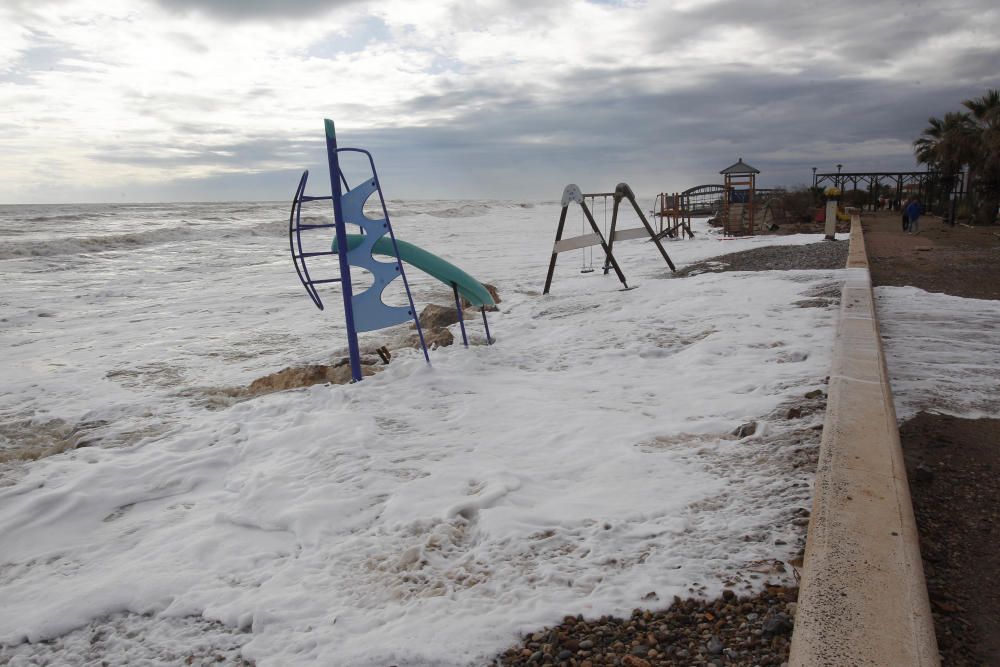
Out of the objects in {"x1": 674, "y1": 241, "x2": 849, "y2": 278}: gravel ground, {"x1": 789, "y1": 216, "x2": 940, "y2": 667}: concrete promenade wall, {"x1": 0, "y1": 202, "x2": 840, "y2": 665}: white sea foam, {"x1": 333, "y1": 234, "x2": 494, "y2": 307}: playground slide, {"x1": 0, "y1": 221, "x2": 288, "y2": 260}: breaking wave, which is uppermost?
{"x1": 0, "y1": 221, "x2": 288, "y2": 260}: breaking wave

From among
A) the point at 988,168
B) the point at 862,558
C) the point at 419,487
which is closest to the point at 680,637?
the point at 862,558

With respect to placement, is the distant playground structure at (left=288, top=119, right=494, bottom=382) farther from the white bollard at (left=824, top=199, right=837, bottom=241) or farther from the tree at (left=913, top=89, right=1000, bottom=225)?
the tree at (left=913, top=89, right=1000, bottom=225)

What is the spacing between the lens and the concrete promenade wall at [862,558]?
5.65ft

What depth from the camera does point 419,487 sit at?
11.8ft

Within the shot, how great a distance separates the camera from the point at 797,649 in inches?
68.9

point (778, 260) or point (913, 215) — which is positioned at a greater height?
point (913, 215)

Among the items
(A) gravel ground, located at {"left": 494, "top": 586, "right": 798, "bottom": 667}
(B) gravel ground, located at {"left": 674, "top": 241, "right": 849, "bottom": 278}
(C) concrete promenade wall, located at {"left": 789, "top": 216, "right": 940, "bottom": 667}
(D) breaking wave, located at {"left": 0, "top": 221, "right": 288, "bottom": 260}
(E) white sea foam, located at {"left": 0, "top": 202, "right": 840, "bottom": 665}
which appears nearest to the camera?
(C) concrete promenade wall, located at {"left": 789, "top": 216, "right": 940, "bottom": 667}

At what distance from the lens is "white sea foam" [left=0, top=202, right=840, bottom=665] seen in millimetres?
2516

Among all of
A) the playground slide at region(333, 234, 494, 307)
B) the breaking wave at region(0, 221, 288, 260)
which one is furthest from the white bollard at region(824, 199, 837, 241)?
the breaking wave at region(0, 221, 288, 260)

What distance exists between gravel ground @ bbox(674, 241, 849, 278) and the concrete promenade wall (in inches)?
328

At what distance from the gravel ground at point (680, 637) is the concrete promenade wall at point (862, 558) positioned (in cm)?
18

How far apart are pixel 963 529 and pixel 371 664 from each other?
7.76ft

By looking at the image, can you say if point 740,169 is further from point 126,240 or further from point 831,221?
point 126,240

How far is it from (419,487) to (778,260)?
10.4m
